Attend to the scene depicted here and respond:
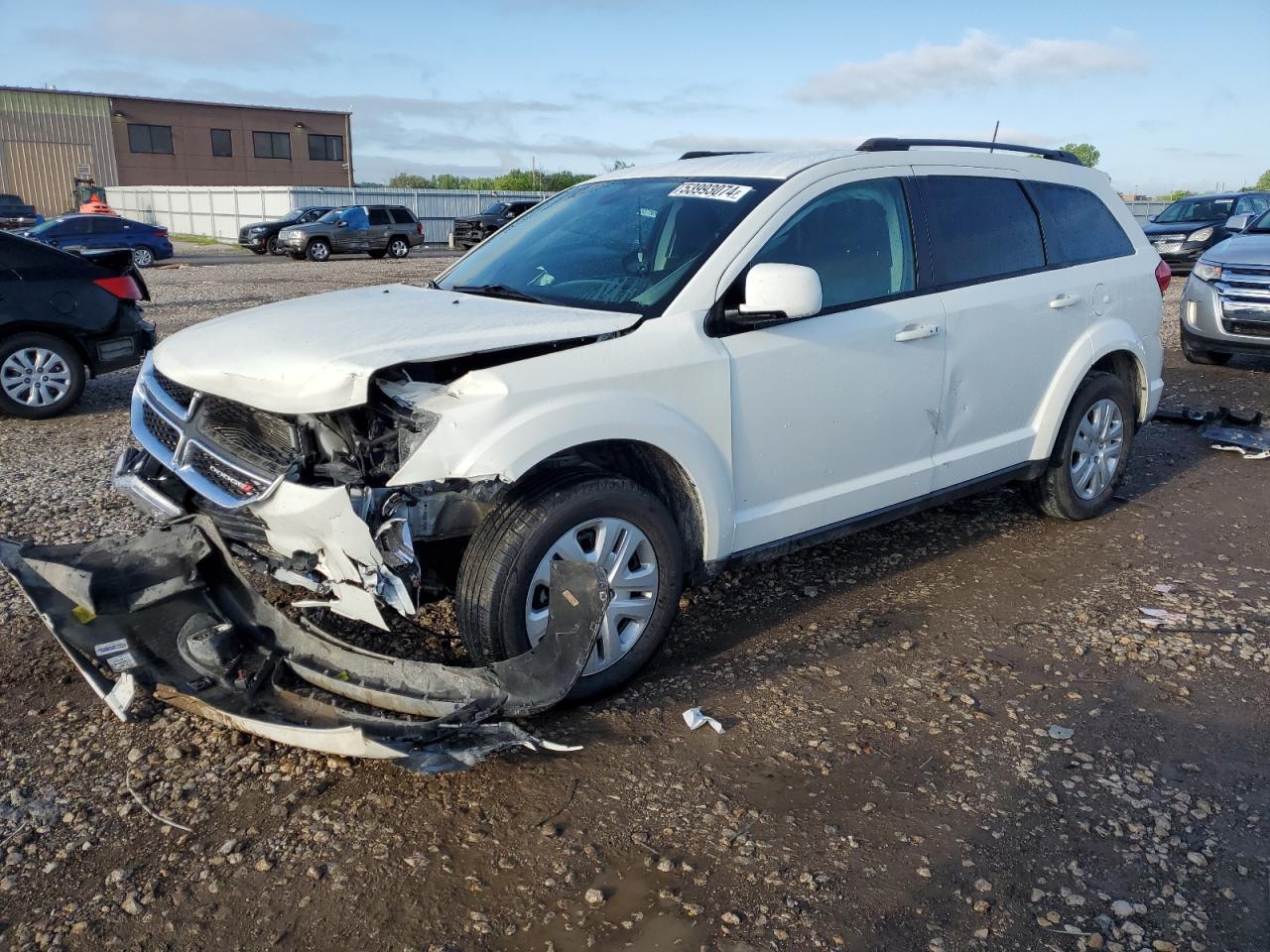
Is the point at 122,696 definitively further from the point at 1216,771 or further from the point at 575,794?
the point at 1216,771

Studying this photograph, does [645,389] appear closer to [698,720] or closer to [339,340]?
[339,340]

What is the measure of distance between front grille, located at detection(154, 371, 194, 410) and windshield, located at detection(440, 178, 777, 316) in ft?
3.90

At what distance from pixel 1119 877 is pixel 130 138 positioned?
54697mm

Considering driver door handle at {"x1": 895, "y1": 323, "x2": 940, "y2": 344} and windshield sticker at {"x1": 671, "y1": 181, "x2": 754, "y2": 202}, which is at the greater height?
windshield sticker at {"x1": 671, "y1": 181, "x2": 754, "y2": 202}

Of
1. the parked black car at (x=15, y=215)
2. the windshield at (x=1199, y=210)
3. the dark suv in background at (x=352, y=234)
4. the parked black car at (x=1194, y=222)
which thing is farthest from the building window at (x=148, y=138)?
the windshield at (x=1199, y=210)

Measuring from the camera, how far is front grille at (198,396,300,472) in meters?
3.29

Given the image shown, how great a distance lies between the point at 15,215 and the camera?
1270 inches

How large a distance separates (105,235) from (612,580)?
2552 centimetres

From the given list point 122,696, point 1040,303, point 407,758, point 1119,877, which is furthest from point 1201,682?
point 122,696

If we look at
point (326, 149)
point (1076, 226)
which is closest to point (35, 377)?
point (1076, 226)

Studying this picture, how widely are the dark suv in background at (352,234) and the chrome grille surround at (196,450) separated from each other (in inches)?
986

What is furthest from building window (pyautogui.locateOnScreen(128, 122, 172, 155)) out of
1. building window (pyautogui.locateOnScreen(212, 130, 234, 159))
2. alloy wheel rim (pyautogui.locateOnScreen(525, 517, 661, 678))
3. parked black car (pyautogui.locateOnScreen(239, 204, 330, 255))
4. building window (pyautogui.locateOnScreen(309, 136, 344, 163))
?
alloy wheel rim (pyautogui.locateOnScreen(525, 517, 661, 678))

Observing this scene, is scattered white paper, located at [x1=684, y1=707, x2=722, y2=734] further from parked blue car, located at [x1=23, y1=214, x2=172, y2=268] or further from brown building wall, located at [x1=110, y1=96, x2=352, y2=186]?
brown building wall, located at [x1=110, y1=96, x2=352, y2=186]

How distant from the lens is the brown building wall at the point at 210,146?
48.1m
